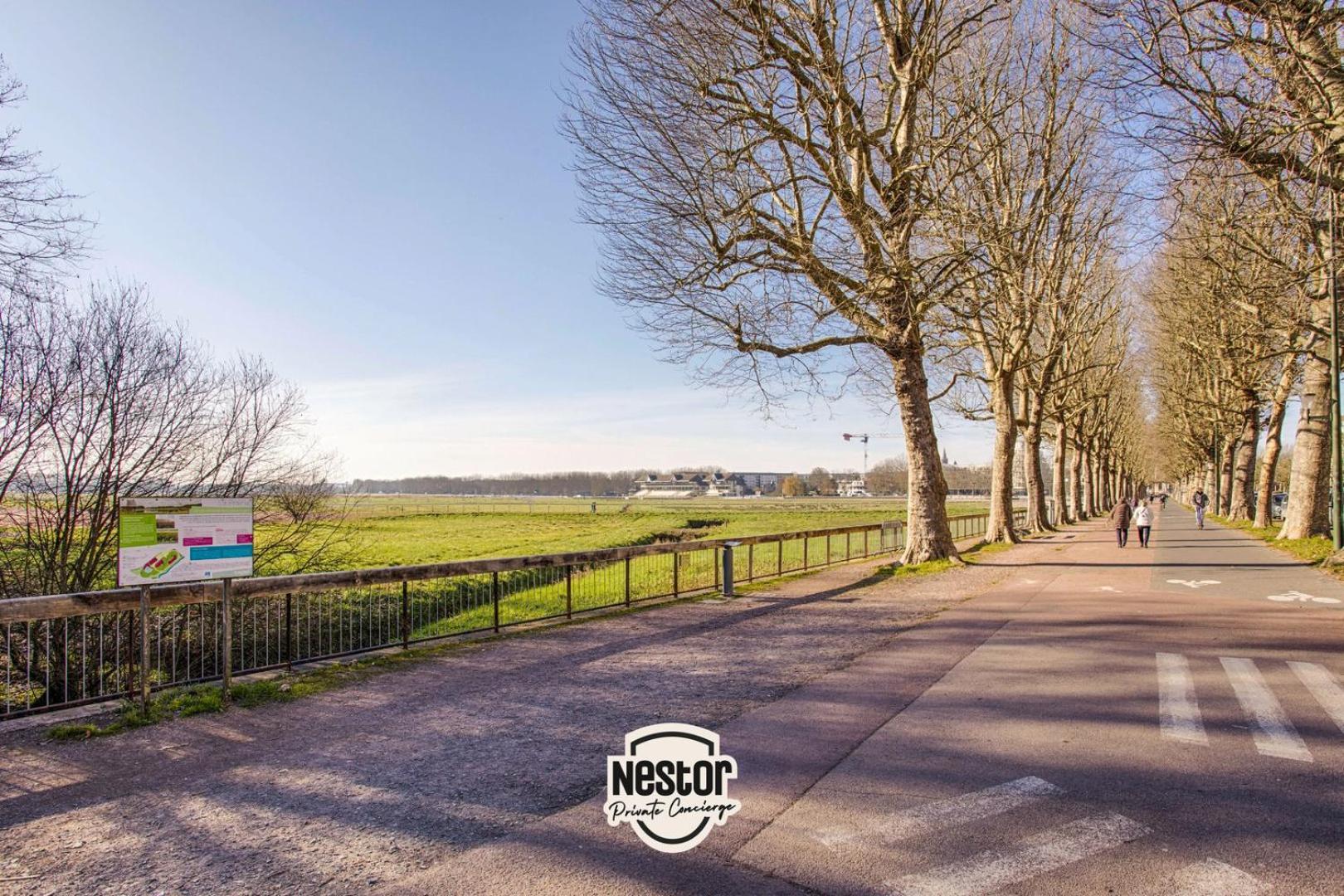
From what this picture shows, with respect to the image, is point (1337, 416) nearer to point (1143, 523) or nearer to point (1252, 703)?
point (1143, 523)

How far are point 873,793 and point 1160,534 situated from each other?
3377cm

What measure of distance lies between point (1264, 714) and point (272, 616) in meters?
11.0

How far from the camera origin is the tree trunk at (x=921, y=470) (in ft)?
57.5

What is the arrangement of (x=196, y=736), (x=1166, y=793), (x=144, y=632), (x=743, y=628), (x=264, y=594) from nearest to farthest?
(x=1166, y=793) < (x=196, y=736) < (x=144, y=632) < (x=264, y=594) < (x=743, y=628)

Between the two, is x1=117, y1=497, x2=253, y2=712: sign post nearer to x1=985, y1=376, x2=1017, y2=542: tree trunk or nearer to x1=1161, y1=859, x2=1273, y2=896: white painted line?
x1=1161, y1=859, x2=1273, y2=896: white painted line

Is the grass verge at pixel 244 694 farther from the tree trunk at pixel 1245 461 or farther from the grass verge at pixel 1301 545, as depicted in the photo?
the tree trunk at pixel 1245 461

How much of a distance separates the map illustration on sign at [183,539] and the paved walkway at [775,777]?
127 cm

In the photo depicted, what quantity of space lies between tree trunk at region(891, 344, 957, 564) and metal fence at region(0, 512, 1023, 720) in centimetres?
233

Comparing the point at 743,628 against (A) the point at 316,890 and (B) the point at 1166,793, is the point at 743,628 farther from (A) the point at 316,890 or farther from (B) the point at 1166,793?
(A) the point at 316,890

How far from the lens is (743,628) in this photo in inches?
412

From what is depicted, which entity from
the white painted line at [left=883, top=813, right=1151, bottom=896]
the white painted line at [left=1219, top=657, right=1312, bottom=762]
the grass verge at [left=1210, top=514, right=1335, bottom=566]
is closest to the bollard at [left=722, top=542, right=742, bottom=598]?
the white painted line at [left=1219, top=657, right=1312, bottom=762]

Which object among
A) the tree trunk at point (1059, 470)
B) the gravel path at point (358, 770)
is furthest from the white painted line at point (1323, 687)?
the tree trunk at point (1059, 470)

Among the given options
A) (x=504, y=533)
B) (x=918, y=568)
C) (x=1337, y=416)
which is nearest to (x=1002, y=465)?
(x=1337, y=416)

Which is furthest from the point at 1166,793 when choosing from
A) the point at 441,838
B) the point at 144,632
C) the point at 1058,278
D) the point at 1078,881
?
the point at 1058,278
